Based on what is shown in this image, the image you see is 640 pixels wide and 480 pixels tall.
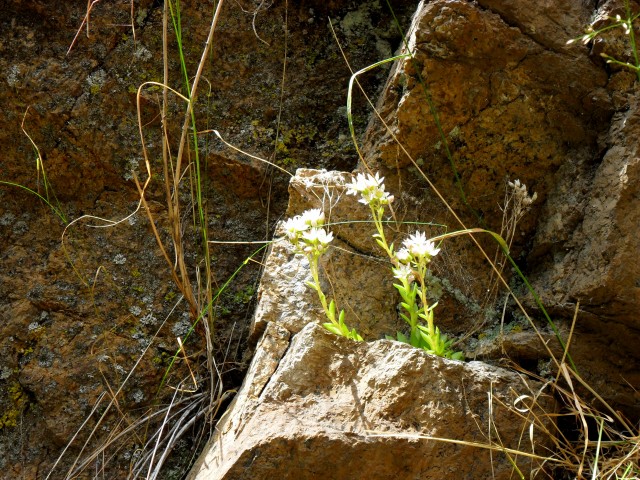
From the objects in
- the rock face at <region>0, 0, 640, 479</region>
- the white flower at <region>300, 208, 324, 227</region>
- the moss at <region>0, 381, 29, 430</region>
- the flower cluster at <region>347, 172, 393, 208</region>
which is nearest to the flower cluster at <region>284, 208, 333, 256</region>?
the white flower at <region>300, 208, 324, 227</region>

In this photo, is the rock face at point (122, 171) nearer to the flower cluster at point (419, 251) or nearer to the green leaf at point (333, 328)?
the green leaf at point (333, 328)

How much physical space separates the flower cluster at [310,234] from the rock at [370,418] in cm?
19

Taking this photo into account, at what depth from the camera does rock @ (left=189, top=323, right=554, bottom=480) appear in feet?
5.46

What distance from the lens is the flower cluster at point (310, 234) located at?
181 centimetres

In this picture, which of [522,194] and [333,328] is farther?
[522,194]

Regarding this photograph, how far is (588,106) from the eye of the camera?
81.5 inches

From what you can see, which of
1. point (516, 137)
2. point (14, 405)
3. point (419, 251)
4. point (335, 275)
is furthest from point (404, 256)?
point (14, 405)

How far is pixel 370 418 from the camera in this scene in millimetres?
1704

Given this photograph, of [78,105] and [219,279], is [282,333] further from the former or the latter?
[78,105]

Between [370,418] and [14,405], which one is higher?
[370,418]

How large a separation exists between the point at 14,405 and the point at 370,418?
107cm

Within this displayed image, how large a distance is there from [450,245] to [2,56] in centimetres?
154

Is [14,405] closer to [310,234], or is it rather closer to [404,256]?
[310,234]

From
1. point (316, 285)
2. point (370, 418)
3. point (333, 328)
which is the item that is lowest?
point (370, 418)
